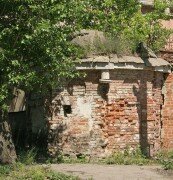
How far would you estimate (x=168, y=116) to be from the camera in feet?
49.0

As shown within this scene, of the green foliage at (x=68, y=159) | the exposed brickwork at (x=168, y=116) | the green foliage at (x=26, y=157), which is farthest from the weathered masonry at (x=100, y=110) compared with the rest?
the exposed brickwork at (x=168, y=116)

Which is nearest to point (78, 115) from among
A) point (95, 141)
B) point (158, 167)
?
point (95, 141)

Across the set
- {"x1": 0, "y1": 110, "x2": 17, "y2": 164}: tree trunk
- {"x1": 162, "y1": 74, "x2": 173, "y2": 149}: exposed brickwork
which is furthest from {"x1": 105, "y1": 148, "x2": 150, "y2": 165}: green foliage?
Answer: {"x1": 0, "y1": 110, "x2": 17, "y2": 164}: tree trunk

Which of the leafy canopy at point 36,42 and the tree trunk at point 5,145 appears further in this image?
the tree trunk at point 5,145

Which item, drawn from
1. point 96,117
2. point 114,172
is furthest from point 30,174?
point 96,117

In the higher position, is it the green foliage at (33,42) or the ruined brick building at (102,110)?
the green foliage at (33,42)

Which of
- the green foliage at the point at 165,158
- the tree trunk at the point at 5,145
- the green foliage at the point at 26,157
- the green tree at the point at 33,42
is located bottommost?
the green foliage at the point at 165,158

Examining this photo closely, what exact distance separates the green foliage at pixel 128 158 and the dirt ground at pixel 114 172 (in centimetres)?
53

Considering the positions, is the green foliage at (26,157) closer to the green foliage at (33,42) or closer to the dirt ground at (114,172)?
the dirt ground at (114,172)

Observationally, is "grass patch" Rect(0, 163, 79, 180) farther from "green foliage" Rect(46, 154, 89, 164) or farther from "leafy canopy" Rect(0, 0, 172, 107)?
"green foliage" Rect(46, 154, 89, 164)

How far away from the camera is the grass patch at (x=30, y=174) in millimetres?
9117

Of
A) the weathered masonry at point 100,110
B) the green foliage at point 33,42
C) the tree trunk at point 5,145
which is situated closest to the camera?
the green foliage at point 33,42

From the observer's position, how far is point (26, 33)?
33.7 feet

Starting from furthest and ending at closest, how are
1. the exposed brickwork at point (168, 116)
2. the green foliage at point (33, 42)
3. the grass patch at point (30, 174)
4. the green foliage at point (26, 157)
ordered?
the exposed brickwork at point (168, 116), the green foliage at point (26, 157), the green foliage at point (33, 42), the grass patch at point (30, 174)
